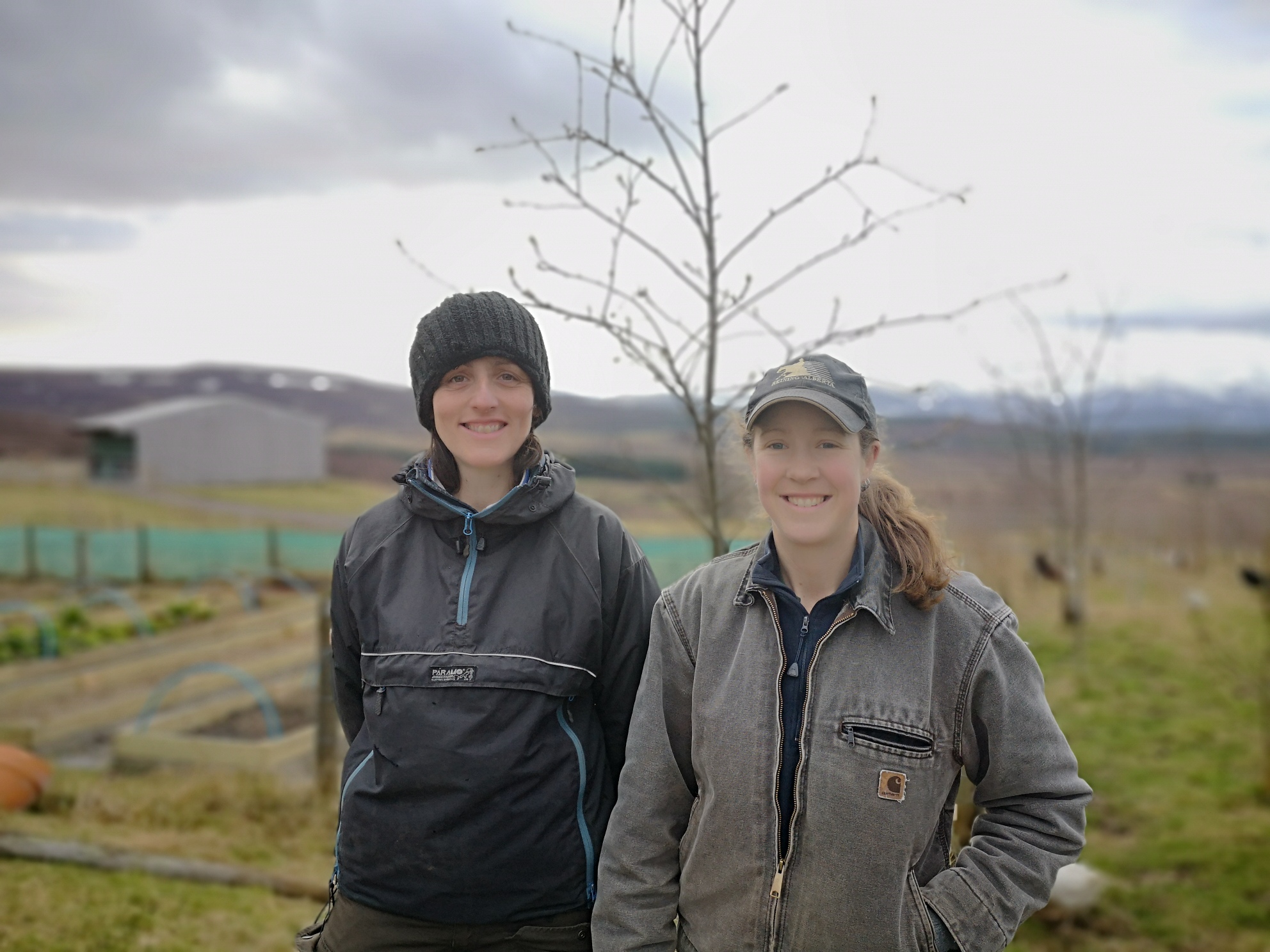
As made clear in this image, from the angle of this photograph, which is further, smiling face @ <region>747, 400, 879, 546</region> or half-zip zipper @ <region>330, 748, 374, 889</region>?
half-zip zipper @ <region>330, 748, 374, 889</region>

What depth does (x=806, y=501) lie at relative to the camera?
1.70 metres

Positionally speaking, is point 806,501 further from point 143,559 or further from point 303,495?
point 303,495

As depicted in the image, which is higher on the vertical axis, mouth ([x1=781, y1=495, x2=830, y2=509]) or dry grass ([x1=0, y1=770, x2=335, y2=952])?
mouth ([x1=781, y1=495, x2=830, y2=509])

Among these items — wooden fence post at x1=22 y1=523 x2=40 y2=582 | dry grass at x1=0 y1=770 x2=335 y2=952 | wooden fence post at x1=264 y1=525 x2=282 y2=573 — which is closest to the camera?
dry grass at x1=0 y1=770 x2=335 y2=952

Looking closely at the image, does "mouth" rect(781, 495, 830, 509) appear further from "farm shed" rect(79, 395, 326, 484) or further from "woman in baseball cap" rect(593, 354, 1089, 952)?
"farm shed" rect(79, 395, 326, 484)

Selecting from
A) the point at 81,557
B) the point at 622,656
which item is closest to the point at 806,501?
the point at 622,656

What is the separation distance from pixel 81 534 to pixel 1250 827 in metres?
15.0

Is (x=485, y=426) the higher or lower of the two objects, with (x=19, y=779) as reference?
higher

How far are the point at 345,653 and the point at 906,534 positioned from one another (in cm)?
125

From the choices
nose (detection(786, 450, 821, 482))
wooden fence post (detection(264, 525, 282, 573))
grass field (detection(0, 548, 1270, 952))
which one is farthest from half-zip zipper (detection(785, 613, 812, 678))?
wooden fence post (detection(264, 525, 282, 573))

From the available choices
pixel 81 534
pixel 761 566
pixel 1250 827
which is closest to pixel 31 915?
pixel 761 566

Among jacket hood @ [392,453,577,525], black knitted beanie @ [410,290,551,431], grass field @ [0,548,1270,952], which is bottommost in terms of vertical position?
grass field @ [0,548,1270,952]

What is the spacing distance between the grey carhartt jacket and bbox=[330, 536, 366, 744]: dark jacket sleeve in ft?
2.53

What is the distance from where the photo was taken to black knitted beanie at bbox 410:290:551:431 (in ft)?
6.55
